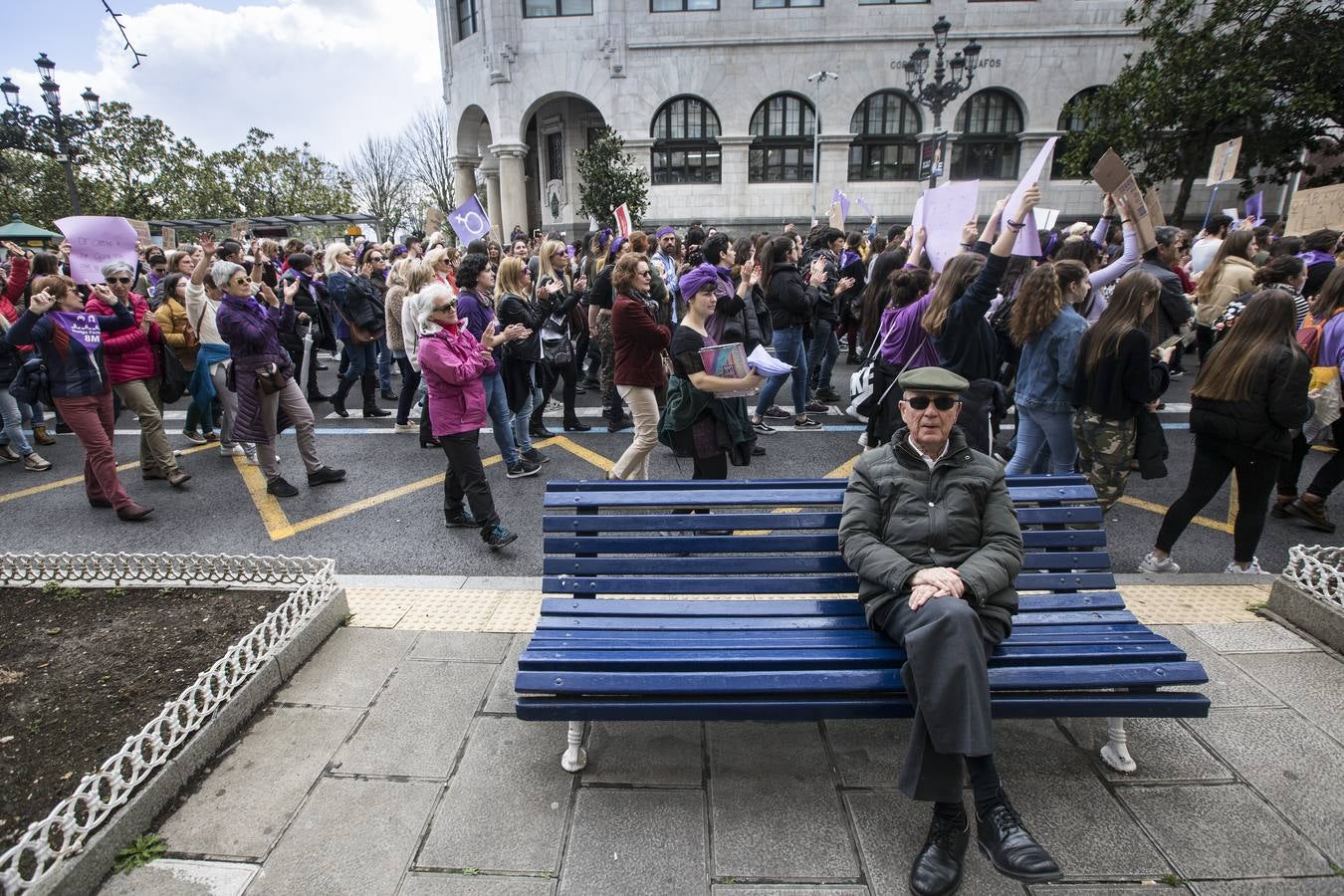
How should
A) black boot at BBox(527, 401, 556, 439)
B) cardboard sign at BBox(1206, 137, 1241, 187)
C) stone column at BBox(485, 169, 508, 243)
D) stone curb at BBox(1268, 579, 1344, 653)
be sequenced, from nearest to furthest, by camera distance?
stone curb at BBox(1268, 579, 1344, 653) < black boot at BBox(527, 401, 556, 439) < cardboard sign at BBox(1206, 137, 1241, 187) < stone column at BBox(485, 169, 508, 243)

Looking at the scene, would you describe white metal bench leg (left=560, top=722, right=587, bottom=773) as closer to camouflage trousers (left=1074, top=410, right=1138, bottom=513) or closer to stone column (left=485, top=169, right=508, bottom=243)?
camouflage trousers (left=1074, top=410, right=1138, bottom=513)

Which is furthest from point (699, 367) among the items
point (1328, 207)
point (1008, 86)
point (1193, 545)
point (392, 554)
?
point (1008, 86)

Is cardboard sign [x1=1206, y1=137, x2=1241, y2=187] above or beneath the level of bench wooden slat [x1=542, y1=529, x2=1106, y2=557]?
above

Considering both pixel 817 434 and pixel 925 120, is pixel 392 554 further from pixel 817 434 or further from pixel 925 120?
pixel 925 120

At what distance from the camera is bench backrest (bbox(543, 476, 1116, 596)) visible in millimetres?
2936

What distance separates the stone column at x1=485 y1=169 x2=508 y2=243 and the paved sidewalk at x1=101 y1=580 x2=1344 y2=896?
34920 millimetres

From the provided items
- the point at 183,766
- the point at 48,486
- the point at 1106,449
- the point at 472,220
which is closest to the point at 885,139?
the point at 472,220

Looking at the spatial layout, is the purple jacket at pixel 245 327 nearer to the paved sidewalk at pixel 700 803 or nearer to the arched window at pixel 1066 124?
→ the paved sidewalk at pixel 700 803

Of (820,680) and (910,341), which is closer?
(820,680)

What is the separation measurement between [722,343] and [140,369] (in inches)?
191

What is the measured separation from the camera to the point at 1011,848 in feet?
7.25

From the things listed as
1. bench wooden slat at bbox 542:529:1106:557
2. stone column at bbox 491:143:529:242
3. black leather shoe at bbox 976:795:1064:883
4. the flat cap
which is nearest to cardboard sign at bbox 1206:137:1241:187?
bench wooden slat at bbox 542:529:1106:557

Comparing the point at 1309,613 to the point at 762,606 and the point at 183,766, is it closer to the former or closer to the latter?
the point at 762,606

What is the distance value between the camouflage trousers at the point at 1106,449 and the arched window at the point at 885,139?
28759 millimetres
